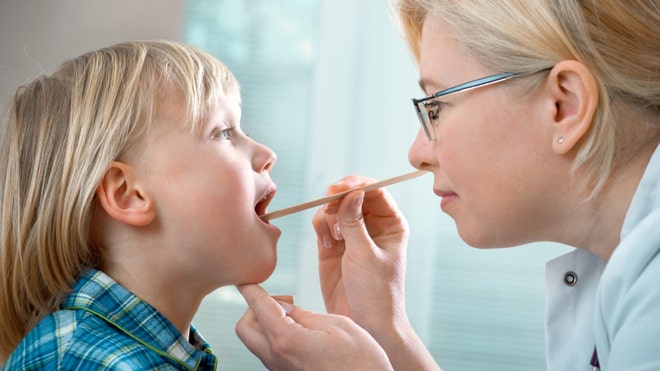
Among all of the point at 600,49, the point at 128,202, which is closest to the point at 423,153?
the point at 600,49

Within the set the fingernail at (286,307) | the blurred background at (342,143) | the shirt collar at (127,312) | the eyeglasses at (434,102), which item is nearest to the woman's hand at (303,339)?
the fingernail at (286,307)

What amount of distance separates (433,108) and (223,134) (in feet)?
1.26

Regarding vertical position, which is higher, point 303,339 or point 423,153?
point 423,153

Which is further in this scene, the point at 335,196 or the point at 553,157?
the point at 335,196

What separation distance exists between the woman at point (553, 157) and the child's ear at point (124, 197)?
224mm

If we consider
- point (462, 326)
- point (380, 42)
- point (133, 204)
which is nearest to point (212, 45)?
point (380, 42)

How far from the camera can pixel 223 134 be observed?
147 centimetres

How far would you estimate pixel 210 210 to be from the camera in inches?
55.0

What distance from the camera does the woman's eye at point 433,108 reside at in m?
1.33

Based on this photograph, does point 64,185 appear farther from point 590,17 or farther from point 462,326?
point 462,326

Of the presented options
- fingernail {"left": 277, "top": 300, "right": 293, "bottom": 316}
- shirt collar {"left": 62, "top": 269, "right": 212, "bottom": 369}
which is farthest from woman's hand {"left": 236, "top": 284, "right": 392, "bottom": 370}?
shirt collar {"left": 62, "top": 269, "right": 212, "bottom": 369}

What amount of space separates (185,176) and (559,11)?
25.9 inches

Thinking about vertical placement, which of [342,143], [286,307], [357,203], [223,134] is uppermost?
[223,134]

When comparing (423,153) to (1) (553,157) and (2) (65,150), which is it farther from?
(2) (65,150)
